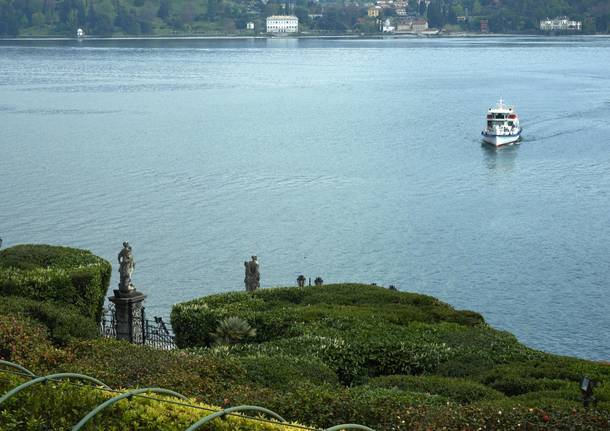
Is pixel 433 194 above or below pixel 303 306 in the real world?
below

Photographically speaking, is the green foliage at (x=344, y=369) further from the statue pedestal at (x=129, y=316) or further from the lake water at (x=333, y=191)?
the lake water at (x=333, y=191)

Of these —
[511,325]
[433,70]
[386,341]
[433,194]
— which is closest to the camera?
[386,341]

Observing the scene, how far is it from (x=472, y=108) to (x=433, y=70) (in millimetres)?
60432

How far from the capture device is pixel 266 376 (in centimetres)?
1845

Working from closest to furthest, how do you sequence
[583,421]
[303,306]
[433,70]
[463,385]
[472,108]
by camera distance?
[583,421]
[463,385]
[303,306]
[472,108]
[433,70]

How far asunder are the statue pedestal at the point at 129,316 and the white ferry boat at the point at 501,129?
195ft

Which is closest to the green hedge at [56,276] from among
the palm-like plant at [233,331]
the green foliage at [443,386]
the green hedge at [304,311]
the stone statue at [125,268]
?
the stone statue at [125,268]

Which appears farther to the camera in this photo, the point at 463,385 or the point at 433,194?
the point at 433,194

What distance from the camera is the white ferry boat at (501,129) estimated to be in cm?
8362

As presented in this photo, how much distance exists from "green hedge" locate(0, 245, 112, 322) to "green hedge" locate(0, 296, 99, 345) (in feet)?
6.48

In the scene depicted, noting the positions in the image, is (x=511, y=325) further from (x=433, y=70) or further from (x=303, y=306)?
(x=433, y=70)

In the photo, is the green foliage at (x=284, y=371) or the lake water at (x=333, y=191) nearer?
the green foliage at (x=284, y=371)

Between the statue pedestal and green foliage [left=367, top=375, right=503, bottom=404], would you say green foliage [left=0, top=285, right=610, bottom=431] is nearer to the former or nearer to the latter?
green foliage [left=367, top=375, right=503, bottom=404]

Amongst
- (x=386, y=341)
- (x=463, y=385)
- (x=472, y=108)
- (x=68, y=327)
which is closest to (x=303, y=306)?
(x=386, y=341)
